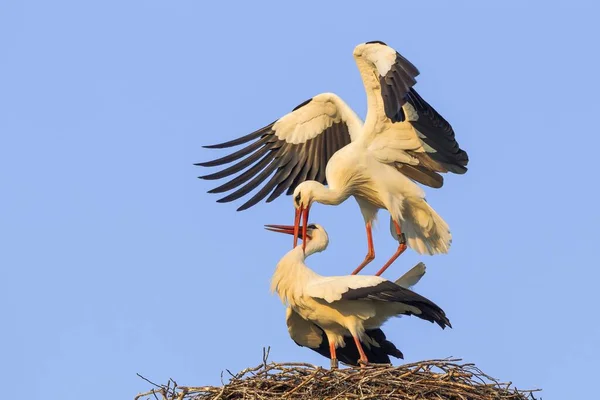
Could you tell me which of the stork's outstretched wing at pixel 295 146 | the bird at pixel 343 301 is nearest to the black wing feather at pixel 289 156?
the stork's outstretched wing at pixel 295 146

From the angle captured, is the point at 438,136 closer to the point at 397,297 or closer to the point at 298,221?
the point at 298,221

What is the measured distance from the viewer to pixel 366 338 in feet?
43.4

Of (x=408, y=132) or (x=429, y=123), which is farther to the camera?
(x=408, y=132)

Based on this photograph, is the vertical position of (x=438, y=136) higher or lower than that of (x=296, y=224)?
higher

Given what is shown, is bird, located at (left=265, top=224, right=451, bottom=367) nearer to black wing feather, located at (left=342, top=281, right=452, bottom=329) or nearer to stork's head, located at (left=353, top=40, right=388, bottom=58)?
black wing feather, located at (left=342, top=281, right=452, bottom=329)

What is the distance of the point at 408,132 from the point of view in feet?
48.0

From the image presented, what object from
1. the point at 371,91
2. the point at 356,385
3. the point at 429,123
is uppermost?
the point at 371,91

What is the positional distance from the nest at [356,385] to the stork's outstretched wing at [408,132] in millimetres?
2732

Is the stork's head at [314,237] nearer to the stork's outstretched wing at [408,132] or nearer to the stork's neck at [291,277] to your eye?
the stork's neck at [291,277]

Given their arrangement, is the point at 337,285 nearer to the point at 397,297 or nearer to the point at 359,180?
the point at 397,297

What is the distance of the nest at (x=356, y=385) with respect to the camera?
38.4 ft

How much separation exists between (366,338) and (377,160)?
1.97 m

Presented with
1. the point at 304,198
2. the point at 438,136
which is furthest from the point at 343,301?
the point at 438,136

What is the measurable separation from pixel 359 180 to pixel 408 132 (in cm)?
58
